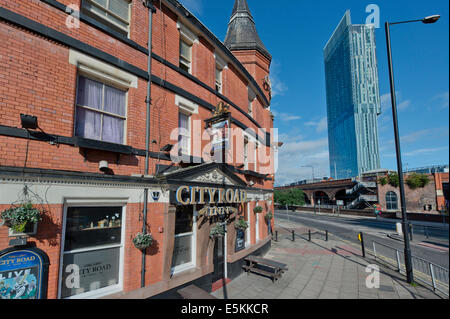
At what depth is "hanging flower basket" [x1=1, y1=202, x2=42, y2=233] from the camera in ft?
12.4

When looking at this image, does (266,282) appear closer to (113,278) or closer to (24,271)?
(113,278)

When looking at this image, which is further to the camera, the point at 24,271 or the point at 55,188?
the point at 55,188

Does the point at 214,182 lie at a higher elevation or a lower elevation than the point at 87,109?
lower

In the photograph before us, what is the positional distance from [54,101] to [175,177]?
3.51 m

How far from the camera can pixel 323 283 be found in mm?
8500

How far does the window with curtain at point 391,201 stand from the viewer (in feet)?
128

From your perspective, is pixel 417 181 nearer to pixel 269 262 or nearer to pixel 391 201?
pixel 391 201

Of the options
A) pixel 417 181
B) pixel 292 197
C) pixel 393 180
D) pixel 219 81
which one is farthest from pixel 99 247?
pixel 292 197

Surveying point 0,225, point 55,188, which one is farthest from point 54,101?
point 0,225

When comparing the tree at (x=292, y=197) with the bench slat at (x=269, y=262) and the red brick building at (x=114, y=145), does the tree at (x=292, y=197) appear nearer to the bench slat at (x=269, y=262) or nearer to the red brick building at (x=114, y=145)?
the bench slat at (x=269, y=262)

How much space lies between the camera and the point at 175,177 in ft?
21.9

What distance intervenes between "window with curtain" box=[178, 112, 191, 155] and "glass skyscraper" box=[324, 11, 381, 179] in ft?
471

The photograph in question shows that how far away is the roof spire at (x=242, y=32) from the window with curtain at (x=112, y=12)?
→ 929 centimetres

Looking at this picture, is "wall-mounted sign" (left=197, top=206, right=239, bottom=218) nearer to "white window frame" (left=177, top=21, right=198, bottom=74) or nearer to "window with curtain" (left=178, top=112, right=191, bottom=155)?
"window with curtain" (left=178, top=112, right=191, bottom=155)
